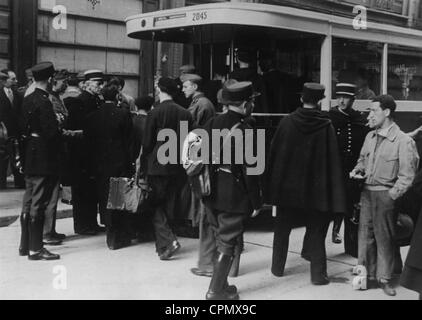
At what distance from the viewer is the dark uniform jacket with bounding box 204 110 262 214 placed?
5.00m

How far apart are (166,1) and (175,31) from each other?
522 cm

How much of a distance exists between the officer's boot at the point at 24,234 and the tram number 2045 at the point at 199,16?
3.23m

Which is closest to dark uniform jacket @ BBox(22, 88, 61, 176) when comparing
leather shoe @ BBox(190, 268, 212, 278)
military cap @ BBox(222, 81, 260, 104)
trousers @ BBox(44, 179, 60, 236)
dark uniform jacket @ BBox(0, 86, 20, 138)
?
trousers @ BBox(44, 179, 60, 236)

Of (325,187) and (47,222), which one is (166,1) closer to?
(47,222)

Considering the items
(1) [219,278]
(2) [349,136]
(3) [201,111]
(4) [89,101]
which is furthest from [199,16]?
(1) [219,278]

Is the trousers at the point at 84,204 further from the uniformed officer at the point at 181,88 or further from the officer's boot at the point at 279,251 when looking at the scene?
the officer's boot at the point at 279,251

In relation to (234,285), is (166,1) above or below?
above

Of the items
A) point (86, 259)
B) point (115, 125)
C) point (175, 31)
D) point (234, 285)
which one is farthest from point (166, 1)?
point (234, 285)

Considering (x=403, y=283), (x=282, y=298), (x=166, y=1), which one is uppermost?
(x=166, y=1)

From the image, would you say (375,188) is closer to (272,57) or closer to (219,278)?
(219,278)

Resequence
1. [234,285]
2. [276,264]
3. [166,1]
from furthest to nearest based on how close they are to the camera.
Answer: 1. [166,1]
2. [276,264]
3. [234,285]

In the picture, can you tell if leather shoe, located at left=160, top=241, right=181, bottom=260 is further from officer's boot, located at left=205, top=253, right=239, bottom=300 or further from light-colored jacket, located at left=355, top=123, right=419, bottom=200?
light-colored jacket, located at left=355, top=123, right=419, bottom=200

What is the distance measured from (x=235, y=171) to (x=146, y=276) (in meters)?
1.55

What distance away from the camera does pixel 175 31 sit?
8.67 m
